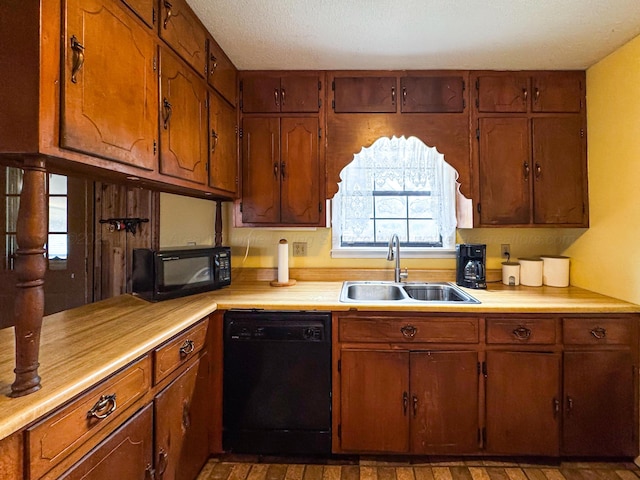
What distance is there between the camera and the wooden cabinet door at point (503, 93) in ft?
7.51

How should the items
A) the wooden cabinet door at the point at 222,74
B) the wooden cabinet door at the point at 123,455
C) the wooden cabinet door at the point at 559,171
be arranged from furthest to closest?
1. the wooden cabinet door at the point at 559,171
2. the wooden cabinet door at the point at 222,74
3. the wooden cabinet door at the point at 123,455

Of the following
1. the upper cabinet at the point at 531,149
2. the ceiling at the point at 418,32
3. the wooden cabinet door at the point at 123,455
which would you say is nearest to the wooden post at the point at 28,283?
the wooden cabinet door at the point at 123,455

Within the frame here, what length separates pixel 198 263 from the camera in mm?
2053

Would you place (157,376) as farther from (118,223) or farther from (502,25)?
(502,25)

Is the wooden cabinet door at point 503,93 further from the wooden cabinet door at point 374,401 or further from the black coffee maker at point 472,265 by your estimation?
the wooden cabinet door at point 374,401

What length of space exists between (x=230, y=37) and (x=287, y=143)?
2.26 feet

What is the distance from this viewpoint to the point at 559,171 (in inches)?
89.8

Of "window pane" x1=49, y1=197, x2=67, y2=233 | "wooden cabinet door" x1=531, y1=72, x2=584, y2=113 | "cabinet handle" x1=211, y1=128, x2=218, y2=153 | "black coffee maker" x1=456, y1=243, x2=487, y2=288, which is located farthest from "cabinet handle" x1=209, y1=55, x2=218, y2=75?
"wooden cabinet door" x1=531, y1=72, x2=584, y2=113

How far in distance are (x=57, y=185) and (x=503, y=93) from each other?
2672 millimetres

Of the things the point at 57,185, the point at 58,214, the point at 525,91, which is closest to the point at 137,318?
the point at 58,214

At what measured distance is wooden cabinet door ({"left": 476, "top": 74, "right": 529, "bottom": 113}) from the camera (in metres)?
2.29

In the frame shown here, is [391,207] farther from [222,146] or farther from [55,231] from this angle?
[55,231]

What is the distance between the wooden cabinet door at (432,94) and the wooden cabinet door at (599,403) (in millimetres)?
1664

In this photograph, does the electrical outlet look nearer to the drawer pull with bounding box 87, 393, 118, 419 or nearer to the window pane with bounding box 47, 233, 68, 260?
the window pane with bounding box 47, 233, 68, 260
